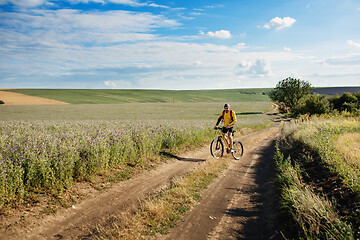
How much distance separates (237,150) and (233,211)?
24.4 ft

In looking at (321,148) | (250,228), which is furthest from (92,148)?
(321,148)

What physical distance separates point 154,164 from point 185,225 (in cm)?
530

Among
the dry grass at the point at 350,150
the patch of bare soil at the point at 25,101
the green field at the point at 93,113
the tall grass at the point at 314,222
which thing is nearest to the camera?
the tall grass at the point at 314,222

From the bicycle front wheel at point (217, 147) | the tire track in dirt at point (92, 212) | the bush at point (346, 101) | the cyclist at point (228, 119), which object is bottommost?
the tire track in dirt at point (92, 212)

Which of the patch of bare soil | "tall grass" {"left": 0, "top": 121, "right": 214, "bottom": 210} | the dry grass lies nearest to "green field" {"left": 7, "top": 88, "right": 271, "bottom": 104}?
the patch of bare soil

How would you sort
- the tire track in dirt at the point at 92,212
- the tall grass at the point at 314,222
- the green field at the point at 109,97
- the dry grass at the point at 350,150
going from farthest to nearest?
the green field at the point at 109,97, the dry grass at the point at 350,150, the tire track in dirt at the point at 92,212, the tall grass at the point at 314,222

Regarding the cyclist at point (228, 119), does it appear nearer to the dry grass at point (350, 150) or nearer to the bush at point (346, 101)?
the dry grass at point (350, 150)

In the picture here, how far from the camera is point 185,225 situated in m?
5.38

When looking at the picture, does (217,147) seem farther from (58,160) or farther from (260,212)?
(58,160)

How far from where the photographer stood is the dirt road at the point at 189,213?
506 cm

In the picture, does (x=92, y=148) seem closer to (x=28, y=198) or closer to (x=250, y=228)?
(x=28, y=198)

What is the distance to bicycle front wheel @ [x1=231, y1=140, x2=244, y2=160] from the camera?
41.1 feet

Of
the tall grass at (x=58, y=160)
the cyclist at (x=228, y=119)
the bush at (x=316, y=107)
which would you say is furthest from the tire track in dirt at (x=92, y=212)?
the bush at (x=316, y=107)

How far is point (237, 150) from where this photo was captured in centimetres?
1333
